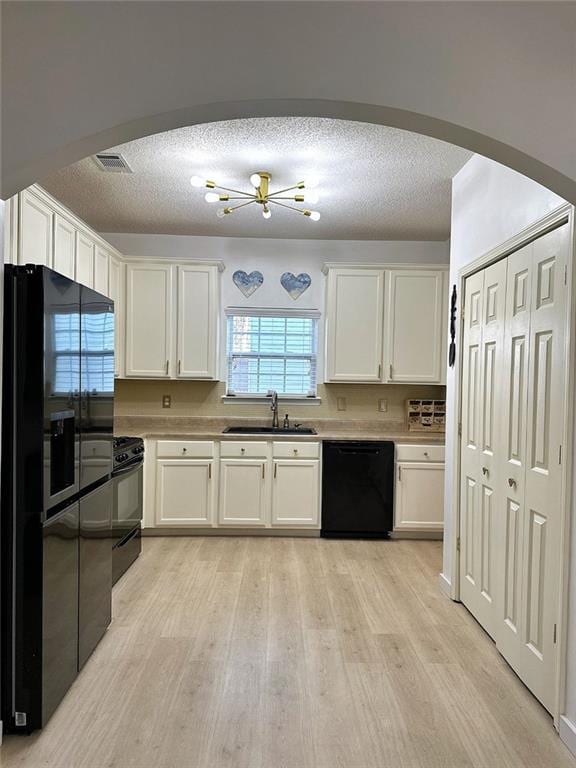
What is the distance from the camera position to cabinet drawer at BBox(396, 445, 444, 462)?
451cm

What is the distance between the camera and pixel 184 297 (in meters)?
4.70

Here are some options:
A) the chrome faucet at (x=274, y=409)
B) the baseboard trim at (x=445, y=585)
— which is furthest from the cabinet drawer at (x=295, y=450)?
the baseboard trim at (x=445, y=585)

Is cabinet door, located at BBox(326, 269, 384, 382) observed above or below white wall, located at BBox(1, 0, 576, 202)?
below

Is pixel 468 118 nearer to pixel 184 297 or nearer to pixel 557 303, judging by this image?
pixel 557 303

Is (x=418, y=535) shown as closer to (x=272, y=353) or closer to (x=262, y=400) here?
(x=262, y=400)

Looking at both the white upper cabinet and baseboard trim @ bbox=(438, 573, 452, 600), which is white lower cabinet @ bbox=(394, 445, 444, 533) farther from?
baseboard trim @ bbox=(438, 573, 452, 600)

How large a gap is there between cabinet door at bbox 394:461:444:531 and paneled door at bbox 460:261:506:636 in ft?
4.22

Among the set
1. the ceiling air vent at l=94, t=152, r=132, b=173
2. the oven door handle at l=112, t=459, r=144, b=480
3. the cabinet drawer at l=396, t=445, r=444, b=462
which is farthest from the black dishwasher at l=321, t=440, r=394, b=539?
the ceiling air vent at l=94, t=152, r=132, b=173

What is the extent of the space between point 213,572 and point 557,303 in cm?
285

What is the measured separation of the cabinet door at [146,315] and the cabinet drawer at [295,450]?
1.36 meters

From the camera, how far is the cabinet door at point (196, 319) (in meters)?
4.70

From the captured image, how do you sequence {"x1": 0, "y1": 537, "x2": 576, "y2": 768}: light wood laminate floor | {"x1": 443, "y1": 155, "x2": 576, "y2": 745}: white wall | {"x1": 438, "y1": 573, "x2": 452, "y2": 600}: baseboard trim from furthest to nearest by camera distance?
{"x1": 438, "y1": 573, "x2": 452, "y2": 600}: baseboard trim
{"x1": 443, "y1": 155, "x2": 576, "y2": 745}: white wall
{"x1": 0, "y1": 537, "x2": 576, "y2": 768}: light wood laminate floor

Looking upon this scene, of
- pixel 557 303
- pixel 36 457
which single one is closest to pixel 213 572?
pixel 36 457

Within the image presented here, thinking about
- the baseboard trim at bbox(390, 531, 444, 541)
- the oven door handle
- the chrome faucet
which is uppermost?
the chrome faucet
